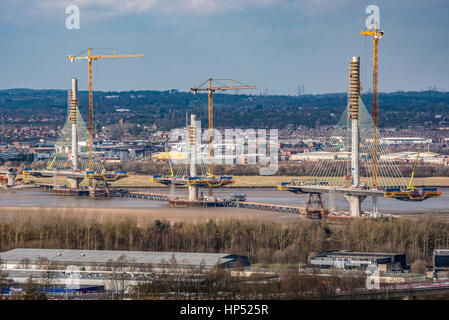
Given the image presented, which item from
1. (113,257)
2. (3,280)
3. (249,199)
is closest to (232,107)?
(249,199)

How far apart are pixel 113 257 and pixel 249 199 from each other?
875 inches

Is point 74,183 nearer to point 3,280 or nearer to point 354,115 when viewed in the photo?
point 354,115

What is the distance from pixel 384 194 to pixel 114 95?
126062 millimetres

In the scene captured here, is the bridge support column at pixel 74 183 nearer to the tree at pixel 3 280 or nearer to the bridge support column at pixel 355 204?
the bridge support column at pixel 355 204

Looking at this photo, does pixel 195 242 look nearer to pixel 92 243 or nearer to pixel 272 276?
pixel 92 243

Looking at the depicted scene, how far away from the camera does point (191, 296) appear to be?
23.4 meters

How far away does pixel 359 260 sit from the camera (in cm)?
2803

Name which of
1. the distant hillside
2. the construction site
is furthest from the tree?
the distant hillside

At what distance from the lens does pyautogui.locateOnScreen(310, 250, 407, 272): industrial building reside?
2752 cm

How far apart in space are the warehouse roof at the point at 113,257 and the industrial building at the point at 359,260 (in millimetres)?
1925

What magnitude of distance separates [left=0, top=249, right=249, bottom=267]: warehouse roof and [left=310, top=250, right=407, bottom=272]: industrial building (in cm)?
193

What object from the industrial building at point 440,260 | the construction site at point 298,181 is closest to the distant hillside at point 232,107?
the construction site at point 298,181

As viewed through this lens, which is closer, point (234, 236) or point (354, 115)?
point (234, 236)
